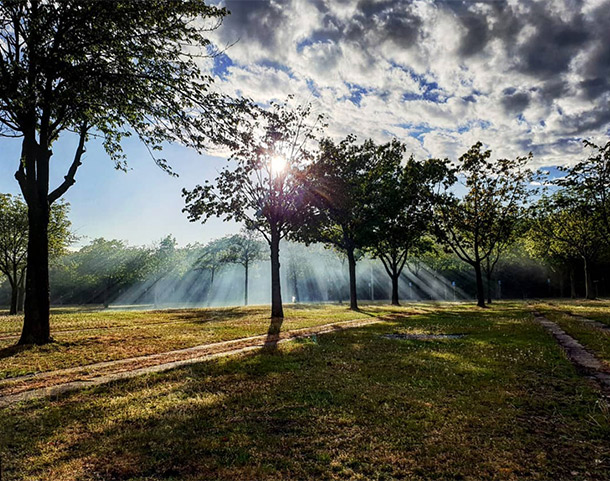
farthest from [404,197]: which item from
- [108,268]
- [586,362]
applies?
[108,268]

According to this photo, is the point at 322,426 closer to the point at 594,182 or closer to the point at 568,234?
the point at 594,182

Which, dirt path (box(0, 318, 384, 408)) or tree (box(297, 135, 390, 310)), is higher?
tree (box(297, 135, 390, 310))

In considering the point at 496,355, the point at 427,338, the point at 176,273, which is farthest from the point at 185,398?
the point at 176,273

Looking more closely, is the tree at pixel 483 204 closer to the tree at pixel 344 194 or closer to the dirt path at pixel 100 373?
the tree at pixel 344 194

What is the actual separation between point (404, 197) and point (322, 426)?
29.1 meters

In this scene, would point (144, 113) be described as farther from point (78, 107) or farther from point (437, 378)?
point (437, 378)

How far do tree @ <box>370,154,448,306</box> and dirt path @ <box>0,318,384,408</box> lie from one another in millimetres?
22070

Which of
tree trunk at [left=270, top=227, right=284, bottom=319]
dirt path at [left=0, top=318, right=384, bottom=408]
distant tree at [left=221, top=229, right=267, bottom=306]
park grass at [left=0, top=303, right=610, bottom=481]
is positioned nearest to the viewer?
park grass at [left=0, top=303, right=610, bottom=481]

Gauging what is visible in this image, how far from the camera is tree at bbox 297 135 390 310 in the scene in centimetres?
2283

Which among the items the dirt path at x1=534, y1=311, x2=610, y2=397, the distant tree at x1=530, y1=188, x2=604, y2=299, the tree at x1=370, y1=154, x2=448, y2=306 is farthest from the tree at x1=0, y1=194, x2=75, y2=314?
the distant tree at x1=530, y1=188, x2=604, y2=299

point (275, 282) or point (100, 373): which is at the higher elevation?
point (275, 282)

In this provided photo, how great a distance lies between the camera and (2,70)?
9508 millimetres

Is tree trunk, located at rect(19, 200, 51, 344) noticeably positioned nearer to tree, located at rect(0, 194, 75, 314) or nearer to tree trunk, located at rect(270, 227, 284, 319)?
tree trunk, located at rect(270, 227, 284, 319)

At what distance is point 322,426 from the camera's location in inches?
173
